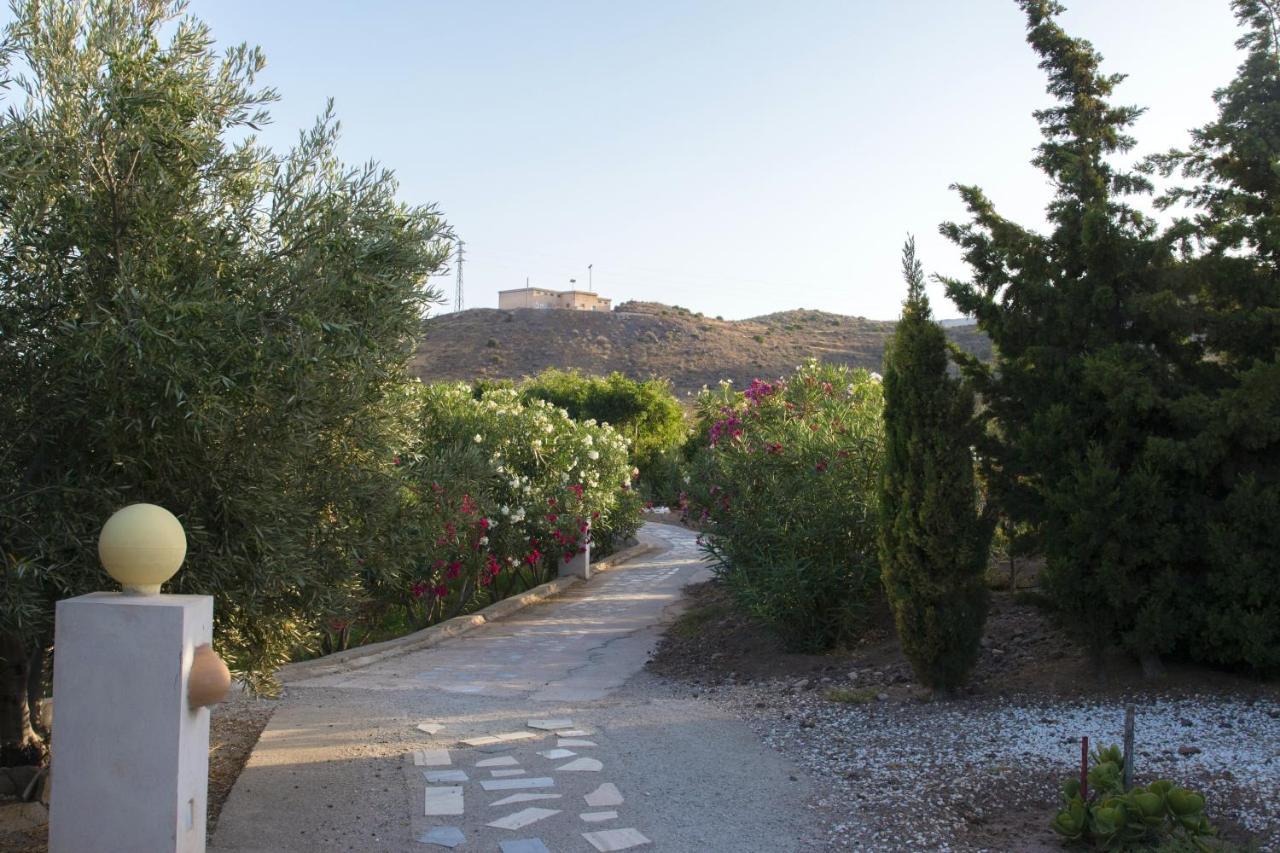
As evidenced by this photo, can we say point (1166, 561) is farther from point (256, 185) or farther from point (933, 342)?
point (256, 185)

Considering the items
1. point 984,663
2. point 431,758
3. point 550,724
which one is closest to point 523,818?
point 431,758

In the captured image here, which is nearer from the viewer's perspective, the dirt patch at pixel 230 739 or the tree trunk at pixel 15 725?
the tree trunk at pixel 15 725

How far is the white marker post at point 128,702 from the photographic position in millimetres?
3541

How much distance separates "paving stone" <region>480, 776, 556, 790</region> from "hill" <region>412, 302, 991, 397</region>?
39779 mm

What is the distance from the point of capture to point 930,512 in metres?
6.54

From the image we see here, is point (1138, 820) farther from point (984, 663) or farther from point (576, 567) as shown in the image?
point (576, 567)

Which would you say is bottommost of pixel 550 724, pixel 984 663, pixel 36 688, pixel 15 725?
pixel 550 724

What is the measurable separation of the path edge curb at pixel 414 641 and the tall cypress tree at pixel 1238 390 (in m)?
7.12

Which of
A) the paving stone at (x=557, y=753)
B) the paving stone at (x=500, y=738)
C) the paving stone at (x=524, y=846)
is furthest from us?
the paving stone at (x=500, y=738)

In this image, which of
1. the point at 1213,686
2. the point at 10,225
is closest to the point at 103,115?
the point at 10,225

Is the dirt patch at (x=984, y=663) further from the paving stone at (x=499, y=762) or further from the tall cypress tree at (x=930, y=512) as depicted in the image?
the paving stone at (x=499, y=762)

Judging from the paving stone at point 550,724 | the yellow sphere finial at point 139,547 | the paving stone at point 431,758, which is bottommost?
the paving stone at point 550,724

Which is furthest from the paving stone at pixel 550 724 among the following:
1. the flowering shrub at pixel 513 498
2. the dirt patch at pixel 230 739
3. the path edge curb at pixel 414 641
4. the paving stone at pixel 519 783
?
the flowering shrub at pixel 513 498

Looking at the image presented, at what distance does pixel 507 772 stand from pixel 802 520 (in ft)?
13.3
